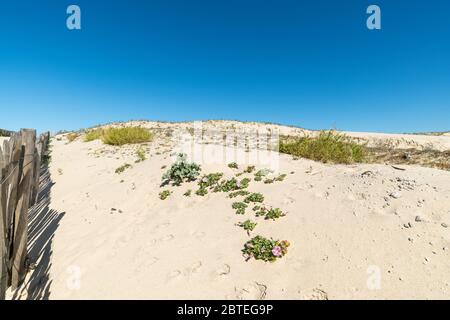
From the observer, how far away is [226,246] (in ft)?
14.8

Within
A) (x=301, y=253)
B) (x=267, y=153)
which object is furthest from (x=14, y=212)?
(x=267, y=153)

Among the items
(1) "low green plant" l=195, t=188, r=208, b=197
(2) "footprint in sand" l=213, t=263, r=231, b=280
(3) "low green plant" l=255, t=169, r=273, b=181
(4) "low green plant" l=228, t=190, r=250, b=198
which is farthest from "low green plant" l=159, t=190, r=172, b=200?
(2) "footprint in sand" l=213, t=263, r=231, b=280

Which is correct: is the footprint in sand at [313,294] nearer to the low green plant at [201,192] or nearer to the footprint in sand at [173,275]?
the footprint in sand at [173,275]

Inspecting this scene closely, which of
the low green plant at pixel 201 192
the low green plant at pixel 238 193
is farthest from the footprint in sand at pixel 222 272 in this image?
the low green plant at pixel 201 192

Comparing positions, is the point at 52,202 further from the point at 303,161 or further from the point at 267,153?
the point at 303,161

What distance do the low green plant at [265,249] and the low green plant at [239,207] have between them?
106 cm

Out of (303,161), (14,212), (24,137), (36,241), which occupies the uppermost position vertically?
(24,137)

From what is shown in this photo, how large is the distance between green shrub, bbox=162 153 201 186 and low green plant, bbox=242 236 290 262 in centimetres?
335

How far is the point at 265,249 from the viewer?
4.18m

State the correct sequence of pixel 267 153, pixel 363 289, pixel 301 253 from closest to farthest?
1. pixel 363 289
2. pixel 301 253
3. pixel 267 153

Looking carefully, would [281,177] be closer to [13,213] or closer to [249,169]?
[249,169]

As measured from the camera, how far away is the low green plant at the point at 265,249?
13.4 feet

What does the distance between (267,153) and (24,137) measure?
631 centimetres
